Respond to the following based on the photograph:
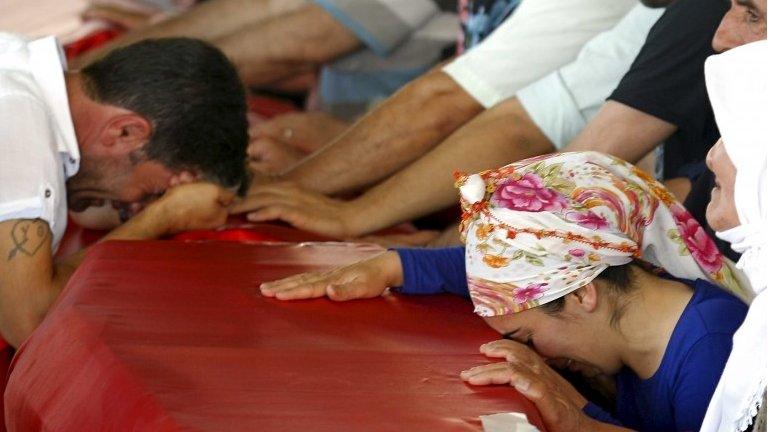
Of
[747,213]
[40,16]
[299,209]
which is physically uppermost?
[747,213]

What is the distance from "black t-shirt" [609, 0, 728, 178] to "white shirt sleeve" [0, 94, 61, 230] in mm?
870

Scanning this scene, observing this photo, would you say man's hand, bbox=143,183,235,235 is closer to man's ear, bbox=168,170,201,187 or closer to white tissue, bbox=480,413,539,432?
man's ear, bbox=168,170,201,187

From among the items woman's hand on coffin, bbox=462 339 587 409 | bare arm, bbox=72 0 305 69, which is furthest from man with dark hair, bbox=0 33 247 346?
bare arm, bbox=72 0 305 69

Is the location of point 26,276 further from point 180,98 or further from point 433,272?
point 433,272

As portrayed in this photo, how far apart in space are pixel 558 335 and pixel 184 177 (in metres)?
0.77

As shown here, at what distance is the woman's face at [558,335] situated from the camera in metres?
1.57

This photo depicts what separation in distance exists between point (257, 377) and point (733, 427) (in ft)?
1.61

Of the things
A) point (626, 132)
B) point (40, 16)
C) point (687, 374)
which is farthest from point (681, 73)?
point (40, 16)

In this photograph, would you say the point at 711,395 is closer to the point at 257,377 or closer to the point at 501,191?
the point at 501,191

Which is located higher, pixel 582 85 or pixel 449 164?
pixel 582 85

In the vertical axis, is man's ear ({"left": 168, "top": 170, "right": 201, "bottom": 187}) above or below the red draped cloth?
below

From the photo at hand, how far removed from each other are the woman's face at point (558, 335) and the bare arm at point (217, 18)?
1736 millimetres

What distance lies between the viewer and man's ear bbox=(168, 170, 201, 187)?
2.07 meters

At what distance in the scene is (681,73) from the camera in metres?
1.89
